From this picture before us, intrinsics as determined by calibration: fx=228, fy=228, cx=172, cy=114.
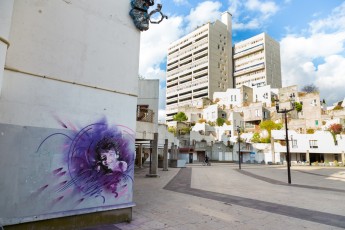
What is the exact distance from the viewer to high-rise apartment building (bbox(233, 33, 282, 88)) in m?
98.7

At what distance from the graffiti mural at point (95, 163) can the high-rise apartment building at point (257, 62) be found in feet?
313

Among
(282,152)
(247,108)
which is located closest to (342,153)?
(282,152)

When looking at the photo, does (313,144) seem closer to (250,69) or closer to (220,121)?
(220,121)

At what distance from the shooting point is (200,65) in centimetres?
10350

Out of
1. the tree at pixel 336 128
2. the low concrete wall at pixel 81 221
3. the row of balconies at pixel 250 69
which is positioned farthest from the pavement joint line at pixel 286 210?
the row of balconies at pixel 250 69

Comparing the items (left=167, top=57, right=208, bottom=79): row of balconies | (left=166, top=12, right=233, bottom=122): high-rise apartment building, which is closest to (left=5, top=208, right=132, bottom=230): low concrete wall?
(left=166, top=12, right=233, bottom=122): high-rise apartment building

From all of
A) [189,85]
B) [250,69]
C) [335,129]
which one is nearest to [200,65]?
[189,85]

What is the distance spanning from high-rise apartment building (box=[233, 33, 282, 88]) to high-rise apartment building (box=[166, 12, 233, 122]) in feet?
13.9

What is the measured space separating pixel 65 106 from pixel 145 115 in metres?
9.44

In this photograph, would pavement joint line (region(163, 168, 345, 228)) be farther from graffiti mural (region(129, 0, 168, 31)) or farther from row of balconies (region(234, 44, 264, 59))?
row of balconies (region(234, 44, 264, 59))

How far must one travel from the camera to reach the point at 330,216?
753 centimetres

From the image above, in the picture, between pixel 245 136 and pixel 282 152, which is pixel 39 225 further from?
pixel 245 136

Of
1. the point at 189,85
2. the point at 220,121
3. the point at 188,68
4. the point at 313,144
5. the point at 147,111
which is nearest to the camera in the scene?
the point at 147,111

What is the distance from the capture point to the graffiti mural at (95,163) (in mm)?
5910
